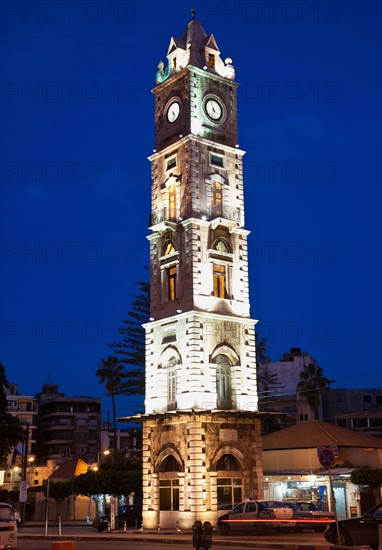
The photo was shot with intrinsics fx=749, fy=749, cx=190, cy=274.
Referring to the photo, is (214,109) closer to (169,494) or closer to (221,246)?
(221,246)

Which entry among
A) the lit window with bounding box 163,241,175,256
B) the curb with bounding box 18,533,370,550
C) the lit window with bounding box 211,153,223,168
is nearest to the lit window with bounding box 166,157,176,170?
the lit window with bounding box 211,153,223,168

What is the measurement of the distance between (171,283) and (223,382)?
6874mm

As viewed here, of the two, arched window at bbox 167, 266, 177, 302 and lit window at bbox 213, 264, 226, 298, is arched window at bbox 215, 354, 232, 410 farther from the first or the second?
arched window at bbox 167, 266, 177, 302

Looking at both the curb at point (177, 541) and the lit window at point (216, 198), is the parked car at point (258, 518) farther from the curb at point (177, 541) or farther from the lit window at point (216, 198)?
the lit window at point (216, 198)

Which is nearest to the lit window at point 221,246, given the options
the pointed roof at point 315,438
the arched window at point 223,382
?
the arched window at point 223,382

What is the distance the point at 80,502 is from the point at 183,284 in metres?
30.6

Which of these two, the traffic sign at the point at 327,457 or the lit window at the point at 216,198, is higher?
the lit window at the point at 216,198

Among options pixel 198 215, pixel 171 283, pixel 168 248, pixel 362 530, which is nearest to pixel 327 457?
pixel 362 530

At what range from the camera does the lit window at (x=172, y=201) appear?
151 ft

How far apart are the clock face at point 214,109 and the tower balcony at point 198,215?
5.94 m

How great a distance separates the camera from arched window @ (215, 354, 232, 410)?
42875mm

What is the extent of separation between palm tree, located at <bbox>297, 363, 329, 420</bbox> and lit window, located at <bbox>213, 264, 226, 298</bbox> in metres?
41.4

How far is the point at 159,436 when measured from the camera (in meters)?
42.9

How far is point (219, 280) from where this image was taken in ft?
148
